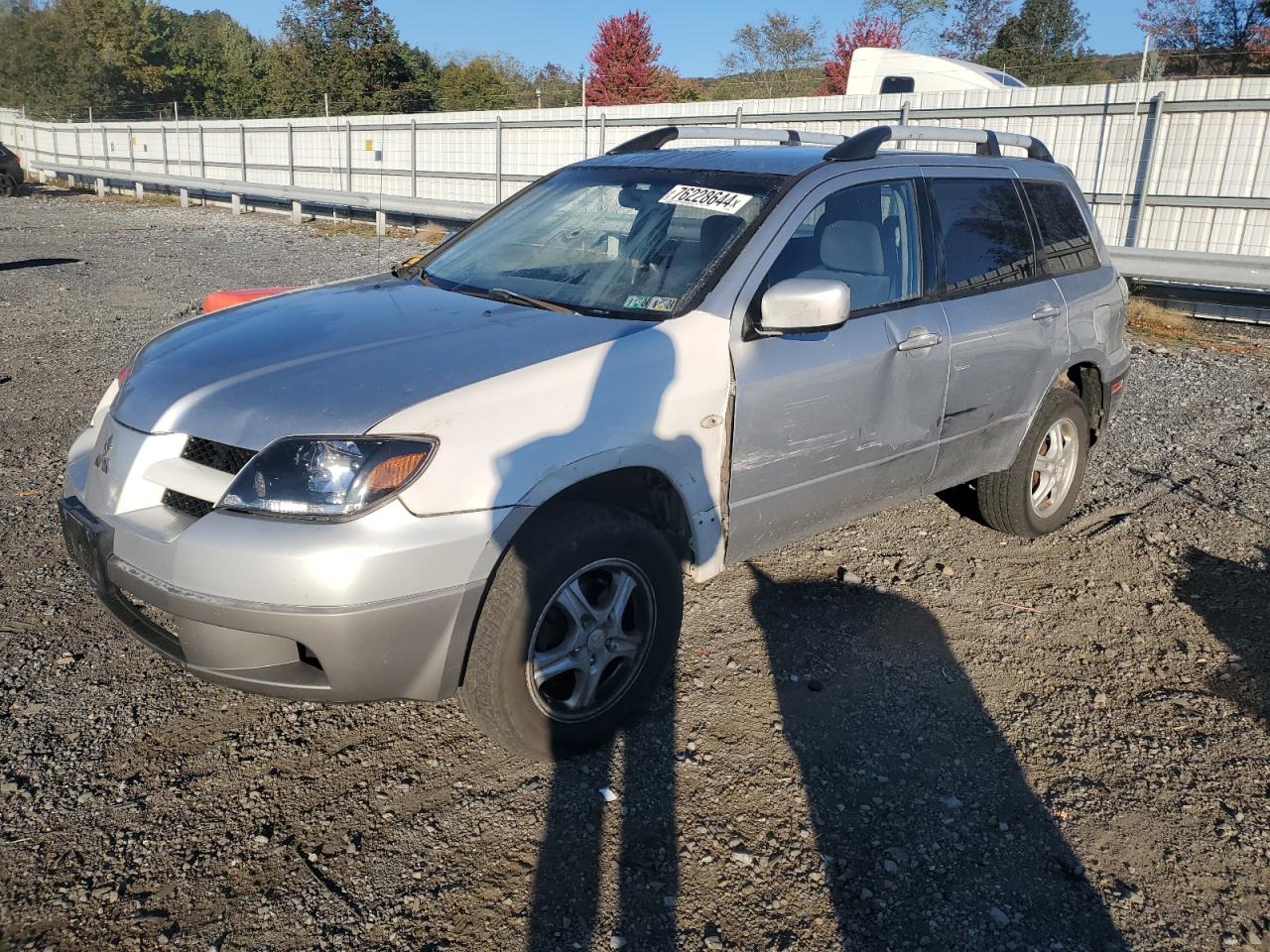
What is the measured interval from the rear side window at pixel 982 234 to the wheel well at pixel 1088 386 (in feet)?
2.34

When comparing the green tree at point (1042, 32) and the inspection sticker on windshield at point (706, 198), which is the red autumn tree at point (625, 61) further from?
the inspection sticker on windshield at point (706, 198)

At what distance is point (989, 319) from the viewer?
432cm

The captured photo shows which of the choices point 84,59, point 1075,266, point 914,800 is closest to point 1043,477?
point 1075,266

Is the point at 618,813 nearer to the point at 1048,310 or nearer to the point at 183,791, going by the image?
the point at 183,791

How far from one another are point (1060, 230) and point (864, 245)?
1.49 metres

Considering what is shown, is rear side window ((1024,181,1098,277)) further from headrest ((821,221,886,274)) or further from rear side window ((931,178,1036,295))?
headrest ((821,221,886,274))

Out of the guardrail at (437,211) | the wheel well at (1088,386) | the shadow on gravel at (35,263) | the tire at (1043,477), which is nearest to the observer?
the tire at (1043,477)

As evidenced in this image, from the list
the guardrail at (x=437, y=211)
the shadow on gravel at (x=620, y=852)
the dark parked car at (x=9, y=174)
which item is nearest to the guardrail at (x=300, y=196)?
the guardrail at (x=437, y=211)

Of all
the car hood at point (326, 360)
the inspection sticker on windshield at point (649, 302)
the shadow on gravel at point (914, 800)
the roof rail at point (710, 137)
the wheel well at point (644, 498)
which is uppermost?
the roof rail at point (710, 137)

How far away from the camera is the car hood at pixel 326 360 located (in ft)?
9.17

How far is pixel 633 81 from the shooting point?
39.9 m

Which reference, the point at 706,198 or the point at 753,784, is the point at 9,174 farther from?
the point at 753,784

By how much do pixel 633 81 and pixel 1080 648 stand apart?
129 feet

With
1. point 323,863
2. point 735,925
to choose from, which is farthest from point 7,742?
point 735,925
